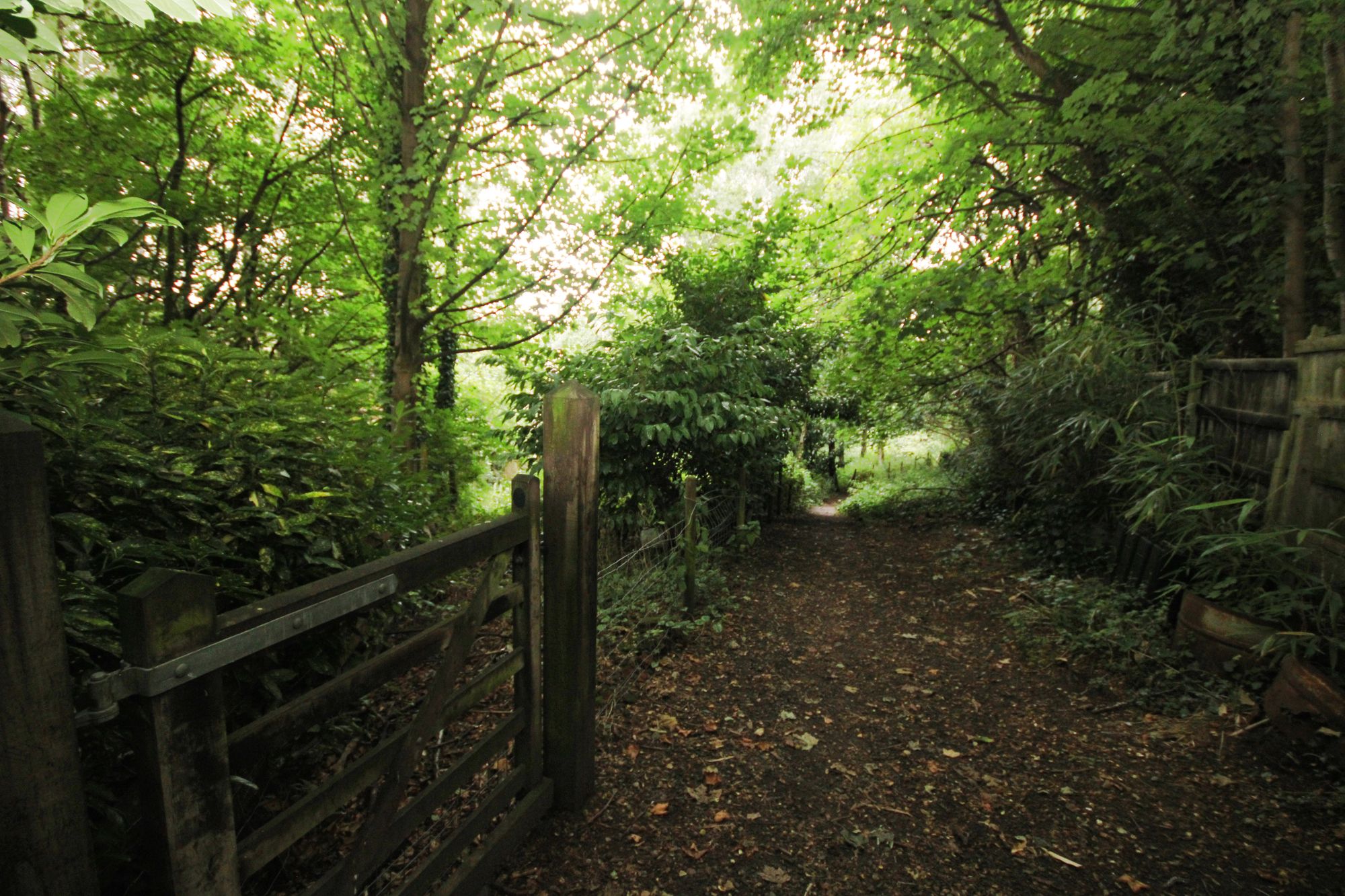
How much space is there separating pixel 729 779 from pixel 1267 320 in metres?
5.19

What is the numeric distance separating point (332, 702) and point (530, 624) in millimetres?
852

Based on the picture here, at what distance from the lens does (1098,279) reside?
219 inches

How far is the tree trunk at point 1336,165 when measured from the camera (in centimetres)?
338

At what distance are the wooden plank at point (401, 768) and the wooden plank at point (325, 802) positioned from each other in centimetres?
4

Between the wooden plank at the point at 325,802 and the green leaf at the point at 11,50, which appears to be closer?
the green leaf at the point at 11,50

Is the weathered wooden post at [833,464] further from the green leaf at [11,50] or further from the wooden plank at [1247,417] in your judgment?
the green leaf at [11,50]

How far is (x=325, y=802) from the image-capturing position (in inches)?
57.6

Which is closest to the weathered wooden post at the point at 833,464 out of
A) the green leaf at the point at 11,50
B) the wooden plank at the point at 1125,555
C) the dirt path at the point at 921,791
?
the wooden plank at the point at 1125,555

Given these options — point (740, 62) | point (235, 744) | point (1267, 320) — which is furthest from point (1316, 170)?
point (235, 744)

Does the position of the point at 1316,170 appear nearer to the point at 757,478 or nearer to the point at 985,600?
the point at 985,600

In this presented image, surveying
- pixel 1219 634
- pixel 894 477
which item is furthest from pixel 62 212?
pixel 894 477

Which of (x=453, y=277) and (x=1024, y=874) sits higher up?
(x=453, y=277)

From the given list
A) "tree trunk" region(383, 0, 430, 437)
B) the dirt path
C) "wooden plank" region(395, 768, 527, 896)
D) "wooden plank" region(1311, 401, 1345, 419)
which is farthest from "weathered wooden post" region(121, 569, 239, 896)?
"wooden plank" region(1311, 401, 1345, 419)

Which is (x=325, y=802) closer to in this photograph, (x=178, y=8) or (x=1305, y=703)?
(x=178, y=8)
